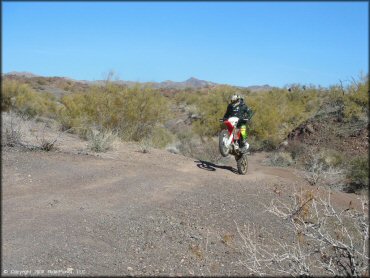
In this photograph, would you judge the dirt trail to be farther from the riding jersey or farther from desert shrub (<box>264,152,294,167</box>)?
desert shrub (<box>264,152,294,167</box>)

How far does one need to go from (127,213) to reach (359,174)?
8561 millimetres

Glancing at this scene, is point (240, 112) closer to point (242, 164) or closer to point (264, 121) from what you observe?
point (242, 164)

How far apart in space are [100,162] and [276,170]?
516cm

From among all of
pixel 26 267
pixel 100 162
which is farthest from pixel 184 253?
→ pixel 100 162

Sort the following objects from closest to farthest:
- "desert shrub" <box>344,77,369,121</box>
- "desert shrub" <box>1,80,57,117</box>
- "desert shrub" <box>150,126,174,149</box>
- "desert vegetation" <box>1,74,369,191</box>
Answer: "desert vegetation" <box>1,74,369,191</box>
"desert shrub" <box>150,126,174,149</box>
"desert shrub" <box>344,77,369,121</box>
"desert shrub" <box>1,80,57,117</box>

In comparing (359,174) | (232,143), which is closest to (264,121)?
(359,174)

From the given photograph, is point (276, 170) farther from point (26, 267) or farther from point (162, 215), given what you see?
point (26, 267)

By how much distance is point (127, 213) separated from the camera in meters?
7.39

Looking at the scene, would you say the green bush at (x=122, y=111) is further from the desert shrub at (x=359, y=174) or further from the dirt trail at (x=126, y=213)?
the desert shrub at (x=359, y=174)

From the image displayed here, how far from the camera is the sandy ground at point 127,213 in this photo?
5.64 metres

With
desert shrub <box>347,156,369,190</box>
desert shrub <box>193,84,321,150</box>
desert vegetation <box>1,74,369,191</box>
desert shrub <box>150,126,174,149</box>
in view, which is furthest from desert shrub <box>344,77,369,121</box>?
desert shrub <box>150,126,174,149</box>

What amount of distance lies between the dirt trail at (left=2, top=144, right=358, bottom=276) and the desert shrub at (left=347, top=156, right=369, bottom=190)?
7.75 feet

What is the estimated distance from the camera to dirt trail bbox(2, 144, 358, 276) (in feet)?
18.5

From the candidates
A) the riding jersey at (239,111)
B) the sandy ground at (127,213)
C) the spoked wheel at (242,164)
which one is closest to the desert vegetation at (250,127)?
the spoked wheel at (242,164)
